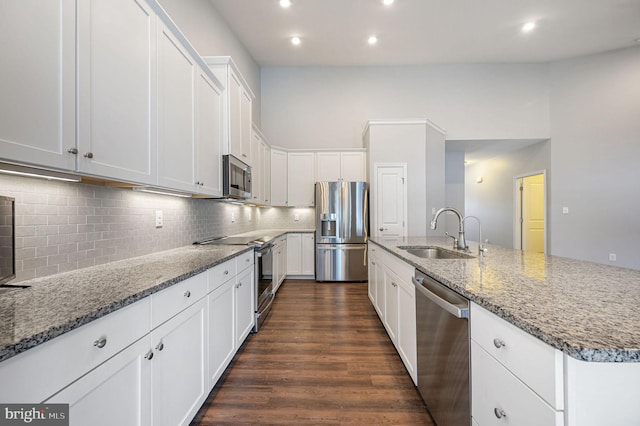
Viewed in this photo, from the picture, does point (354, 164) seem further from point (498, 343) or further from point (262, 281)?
point (498, 343)

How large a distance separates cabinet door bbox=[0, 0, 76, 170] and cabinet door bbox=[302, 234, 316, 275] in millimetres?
3734

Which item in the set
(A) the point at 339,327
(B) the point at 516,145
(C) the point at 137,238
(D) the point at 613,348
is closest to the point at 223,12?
(C) the point at 137,238

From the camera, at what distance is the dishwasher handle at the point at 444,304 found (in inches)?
40.1

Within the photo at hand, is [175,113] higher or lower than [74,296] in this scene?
higher

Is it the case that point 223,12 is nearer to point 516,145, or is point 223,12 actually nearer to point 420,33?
point 420,33

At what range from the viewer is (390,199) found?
→ 437 centimetres

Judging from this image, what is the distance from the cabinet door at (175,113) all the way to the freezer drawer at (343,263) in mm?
2868

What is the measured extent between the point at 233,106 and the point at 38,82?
1.84 metres

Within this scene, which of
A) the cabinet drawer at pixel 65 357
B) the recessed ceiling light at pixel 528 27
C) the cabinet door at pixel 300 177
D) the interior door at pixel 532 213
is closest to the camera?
the cabinet drawer at pixel 65 357

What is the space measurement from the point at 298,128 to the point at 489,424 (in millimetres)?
5082

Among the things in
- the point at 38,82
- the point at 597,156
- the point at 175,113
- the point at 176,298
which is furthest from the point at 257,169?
the point at 597,156

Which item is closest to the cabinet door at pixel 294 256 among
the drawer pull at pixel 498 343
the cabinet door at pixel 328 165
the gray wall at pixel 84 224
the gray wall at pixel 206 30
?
the cabinet door at pixel 328 165

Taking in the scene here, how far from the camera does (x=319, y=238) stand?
4.44 m

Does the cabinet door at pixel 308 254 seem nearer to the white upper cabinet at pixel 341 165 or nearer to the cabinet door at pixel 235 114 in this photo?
the white upper cabinet at pixel 341 165
